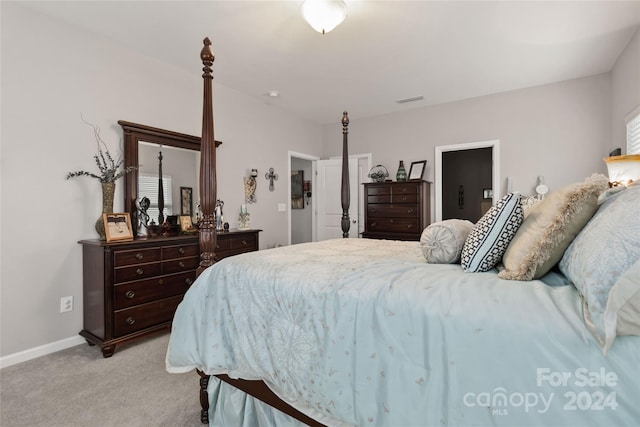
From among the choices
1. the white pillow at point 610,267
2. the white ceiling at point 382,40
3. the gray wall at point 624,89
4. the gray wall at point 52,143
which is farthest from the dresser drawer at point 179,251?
the gray wall at point 624,89

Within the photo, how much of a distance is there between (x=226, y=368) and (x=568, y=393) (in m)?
1.29

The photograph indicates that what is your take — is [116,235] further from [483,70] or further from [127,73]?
[483,70]

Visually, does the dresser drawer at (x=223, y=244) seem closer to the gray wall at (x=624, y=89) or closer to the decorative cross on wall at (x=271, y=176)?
the decorative cross on wall at (x=271, y=176)

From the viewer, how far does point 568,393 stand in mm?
812

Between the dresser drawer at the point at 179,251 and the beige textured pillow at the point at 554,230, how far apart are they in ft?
8.97

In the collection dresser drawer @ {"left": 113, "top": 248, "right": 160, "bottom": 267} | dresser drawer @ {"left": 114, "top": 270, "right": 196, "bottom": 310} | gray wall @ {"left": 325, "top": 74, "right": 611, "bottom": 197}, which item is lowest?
dresser drawer @ {"left": 114, "top": 270, "right": 196, "bottom": 310}

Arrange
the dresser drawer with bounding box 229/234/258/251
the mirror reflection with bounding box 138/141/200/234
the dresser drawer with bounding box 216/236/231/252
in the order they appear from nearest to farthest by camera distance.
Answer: the mirror reflection with bounding box 138/141/200/234, the dresser drawer with bounding box 216/236/231/252, the dresser drawer with bounding box 229/234/258/251

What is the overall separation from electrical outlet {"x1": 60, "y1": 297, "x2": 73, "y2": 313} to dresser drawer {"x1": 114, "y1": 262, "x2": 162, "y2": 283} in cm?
57

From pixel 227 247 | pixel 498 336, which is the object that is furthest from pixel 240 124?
pixel 498 336

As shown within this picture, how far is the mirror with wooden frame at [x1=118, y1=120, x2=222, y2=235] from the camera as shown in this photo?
9.98 feet

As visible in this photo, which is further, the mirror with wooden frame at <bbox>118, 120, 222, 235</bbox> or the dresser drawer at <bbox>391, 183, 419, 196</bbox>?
the dresser drawer at <bbox>391, 183, 419, 196</bbox>

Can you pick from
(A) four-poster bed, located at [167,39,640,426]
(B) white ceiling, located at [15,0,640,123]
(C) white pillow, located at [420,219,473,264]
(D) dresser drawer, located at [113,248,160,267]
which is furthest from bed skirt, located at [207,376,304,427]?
(B) white ceiling, located at [15,0,640,123]

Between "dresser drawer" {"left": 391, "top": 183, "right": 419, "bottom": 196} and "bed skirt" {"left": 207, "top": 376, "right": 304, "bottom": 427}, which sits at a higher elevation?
"dresser drawer" {"left": 391, "top": 183, "right": 419, "bottom": 196}

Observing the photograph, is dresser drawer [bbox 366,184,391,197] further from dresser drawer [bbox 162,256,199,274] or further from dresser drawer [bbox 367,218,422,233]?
dresser drawer [bbox 162,256,199,274]
